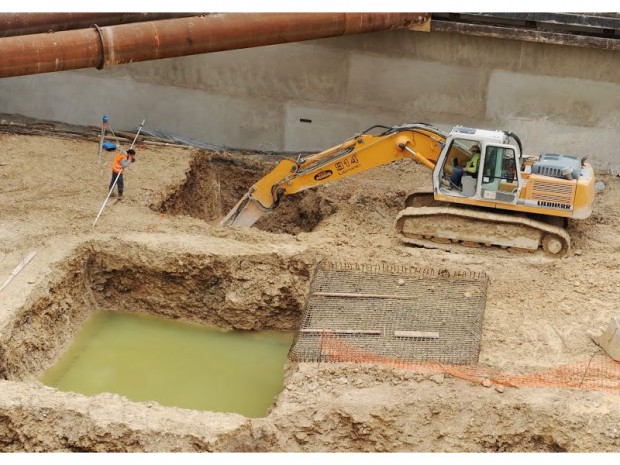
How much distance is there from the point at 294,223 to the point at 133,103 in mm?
4581

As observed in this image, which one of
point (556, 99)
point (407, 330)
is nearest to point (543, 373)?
point (407, 330)

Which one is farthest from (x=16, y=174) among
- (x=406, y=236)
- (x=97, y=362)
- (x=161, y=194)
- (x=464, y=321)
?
(x=464, y=321)

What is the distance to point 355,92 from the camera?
18.7m

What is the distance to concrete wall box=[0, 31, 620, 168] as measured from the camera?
17984mm

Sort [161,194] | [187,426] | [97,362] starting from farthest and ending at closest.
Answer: [161,194] → [97,362] → [187,426]

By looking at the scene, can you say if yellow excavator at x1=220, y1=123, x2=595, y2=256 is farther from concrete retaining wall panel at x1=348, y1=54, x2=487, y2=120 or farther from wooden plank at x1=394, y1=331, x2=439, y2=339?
concrete retaining wall panel at x1=348, y1=54, x2=487, y2=120

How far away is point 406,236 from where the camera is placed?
15742mm

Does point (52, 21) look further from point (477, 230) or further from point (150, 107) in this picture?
point (477, 230)

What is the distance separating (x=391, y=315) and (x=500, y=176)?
3.00 m

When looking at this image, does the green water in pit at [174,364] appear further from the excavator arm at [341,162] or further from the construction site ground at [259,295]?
the excavator arm at [341,162]

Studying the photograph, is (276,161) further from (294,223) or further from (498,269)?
(498,269)

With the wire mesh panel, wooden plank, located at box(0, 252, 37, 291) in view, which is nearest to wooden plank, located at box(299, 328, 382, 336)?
the wire mesh panel

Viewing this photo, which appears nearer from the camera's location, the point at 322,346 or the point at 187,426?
the point at 187,426

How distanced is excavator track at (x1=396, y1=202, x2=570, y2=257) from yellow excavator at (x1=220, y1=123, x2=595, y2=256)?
0.02 m
